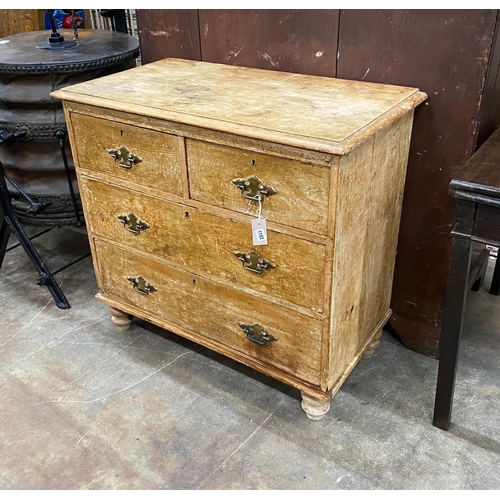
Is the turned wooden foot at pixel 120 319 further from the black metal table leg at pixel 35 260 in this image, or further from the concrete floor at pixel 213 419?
the black metal table leg at pixel 35 260

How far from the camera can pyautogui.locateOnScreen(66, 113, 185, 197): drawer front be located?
5.49 feet

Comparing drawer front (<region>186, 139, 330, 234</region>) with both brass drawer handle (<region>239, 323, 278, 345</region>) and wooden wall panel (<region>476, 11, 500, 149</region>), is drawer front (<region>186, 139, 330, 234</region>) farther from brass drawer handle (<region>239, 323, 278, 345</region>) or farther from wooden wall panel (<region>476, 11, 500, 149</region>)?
wooden wall panel (<region>476, 11, 500, 149</region>)

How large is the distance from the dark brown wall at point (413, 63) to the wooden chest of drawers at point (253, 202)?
0.22 ft

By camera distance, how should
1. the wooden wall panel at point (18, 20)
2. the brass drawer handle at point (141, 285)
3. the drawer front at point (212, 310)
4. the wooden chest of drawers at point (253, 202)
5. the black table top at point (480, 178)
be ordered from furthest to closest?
the wooden wall panel at point (18, 20) < the brass drawer handle at point (141, 285) < the drawer front at point (212, 310) < the wooden chest of drawers at point (253, 202) < the black table top at point (480, 178)

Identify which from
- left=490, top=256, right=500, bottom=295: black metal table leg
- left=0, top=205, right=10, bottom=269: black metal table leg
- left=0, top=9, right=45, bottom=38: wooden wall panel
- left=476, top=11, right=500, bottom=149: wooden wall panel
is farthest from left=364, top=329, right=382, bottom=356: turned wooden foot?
left=0, top=9, right=45, bottom=38: wooden wall panel

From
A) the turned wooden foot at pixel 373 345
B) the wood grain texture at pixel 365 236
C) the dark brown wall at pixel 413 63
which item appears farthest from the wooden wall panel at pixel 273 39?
the turned wooden foot at pixel 373 345

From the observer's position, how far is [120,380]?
6.68 ft

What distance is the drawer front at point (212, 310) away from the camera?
172 cm

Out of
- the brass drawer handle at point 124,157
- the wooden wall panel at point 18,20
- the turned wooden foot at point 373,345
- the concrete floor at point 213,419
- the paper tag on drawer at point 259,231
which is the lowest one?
the concrete floor at point 213,419

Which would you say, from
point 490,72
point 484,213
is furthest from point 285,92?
point 484,213

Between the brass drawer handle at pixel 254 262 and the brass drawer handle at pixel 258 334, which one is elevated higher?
the brass drawer handle at pixel 254 262

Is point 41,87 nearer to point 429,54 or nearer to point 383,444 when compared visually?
point 429,54

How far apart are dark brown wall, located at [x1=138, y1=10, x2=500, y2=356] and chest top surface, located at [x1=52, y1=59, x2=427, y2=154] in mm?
60

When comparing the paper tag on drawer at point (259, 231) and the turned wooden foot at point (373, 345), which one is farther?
the turned wooden foot at point (373, 345)
